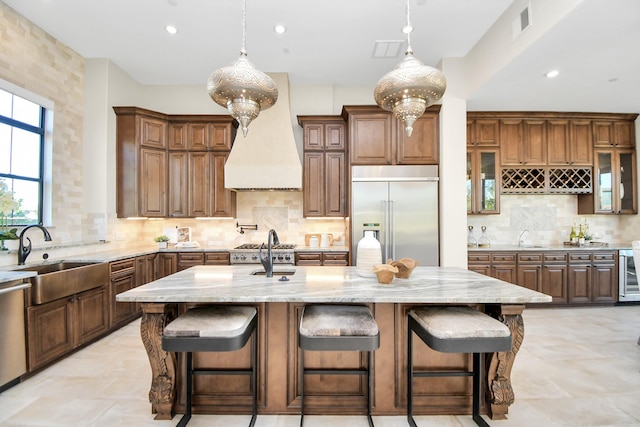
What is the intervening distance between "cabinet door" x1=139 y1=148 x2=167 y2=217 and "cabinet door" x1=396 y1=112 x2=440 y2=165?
3.55 meters

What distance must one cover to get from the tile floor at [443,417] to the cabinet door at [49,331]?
14 centimetres

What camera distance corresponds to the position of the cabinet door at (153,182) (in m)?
4.28

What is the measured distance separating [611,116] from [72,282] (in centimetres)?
763

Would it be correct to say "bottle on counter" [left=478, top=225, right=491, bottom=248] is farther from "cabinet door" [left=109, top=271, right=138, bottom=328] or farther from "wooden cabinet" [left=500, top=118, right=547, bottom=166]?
"cabinet door" [left=109, top=271, right=138, bottom=328]

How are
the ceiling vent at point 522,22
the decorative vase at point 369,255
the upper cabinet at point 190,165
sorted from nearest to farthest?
1. the decorative vase at point 369,255
2. the ceiling vent at point 522,22
3. the upper cabinet at point 190,165

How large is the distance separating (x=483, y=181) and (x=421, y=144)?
1297 millimetres

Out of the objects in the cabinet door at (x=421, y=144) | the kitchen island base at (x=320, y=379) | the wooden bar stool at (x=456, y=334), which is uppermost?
the cabinet door at (x=421, y=144)

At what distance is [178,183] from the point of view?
4523 mm

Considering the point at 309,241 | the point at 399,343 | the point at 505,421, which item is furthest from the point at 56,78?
the point at 505,421

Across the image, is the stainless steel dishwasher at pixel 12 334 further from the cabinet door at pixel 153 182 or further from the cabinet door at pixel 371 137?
the cabinet door at pixel 371 137

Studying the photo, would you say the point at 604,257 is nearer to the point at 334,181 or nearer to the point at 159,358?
the point at 334,181

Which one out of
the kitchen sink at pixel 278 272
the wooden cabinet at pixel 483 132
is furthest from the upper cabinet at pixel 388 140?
the kitchen sink at pixel 278 272

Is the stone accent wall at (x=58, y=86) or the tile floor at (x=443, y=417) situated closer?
the tile floor at (x=443, y=417)

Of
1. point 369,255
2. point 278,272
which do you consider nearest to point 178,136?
point 278,272
